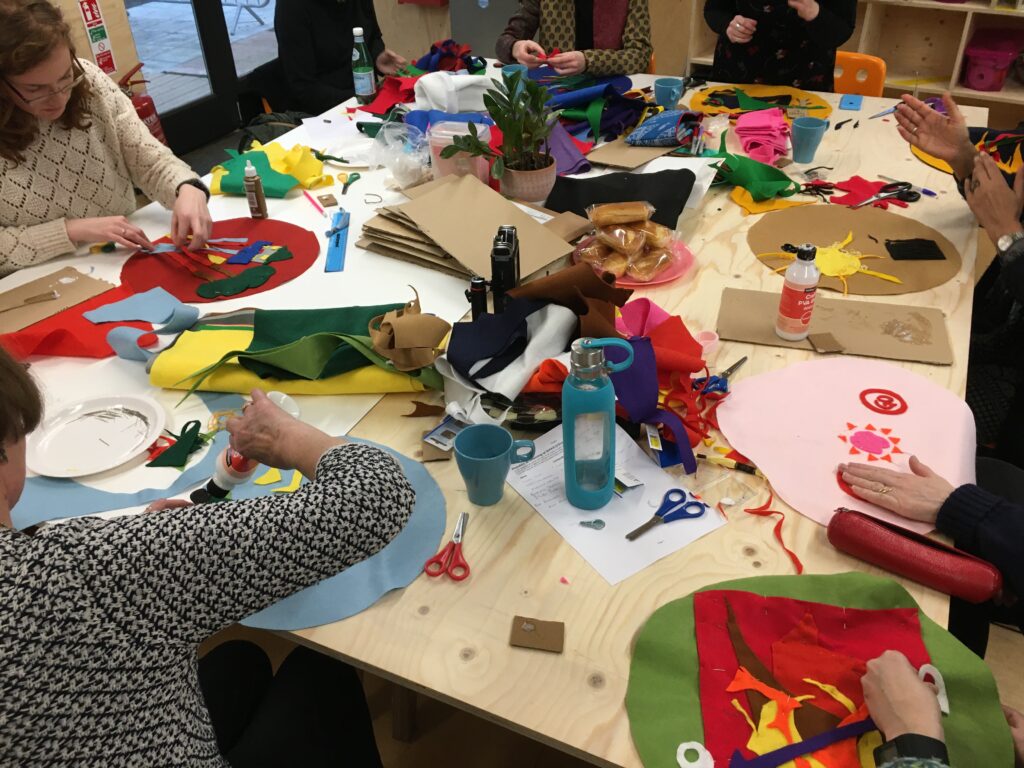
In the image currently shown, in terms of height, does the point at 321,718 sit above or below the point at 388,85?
below

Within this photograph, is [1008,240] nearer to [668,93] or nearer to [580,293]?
[580,293]

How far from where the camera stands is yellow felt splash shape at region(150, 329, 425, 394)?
139 centimetres

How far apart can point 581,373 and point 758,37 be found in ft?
7.17

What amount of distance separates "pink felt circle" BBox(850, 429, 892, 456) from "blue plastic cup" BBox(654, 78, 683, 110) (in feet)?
5.05

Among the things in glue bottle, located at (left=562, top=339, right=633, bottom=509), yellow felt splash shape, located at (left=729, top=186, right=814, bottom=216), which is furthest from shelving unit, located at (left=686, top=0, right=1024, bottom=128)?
glue bottle, located at (left=562, top=339, right=633, bottom=509)

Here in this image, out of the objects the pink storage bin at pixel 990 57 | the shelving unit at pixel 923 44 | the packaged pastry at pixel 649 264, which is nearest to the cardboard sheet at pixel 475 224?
the packaged pastry at pixel 649 264

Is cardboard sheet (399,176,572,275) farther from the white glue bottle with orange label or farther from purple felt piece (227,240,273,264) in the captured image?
the white glue bottle with orange label

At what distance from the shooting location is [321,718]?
3.75ft

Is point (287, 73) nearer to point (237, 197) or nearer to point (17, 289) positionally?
point (237, 197)

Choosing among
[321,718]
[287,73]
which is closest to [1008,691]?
[321,718]

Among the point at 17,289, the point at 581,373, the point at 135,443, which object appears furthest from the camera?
the point at 17,289

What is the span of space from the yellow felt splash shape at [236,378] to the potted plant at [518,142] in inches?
32.3

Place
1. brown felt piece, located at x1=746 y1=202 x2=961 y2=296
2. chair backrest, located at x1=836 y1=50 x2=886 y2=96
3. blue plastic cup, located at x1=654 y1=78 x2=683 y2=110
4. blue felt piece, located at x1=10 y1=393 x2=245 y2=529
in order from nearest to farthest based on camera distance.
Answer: blue felt piece, located at x1=10 y1=393 x2=245 y2=529
brown felt piece, located at x1=746 y1=202 x2=961 y2=296
blue plastic cup, located at x1=654 y1=78 x2=683 y2=110
chair backrest, located at x1=836 y1=50 x2=886 y2=96

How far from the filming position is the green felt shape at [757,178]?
2008mm
